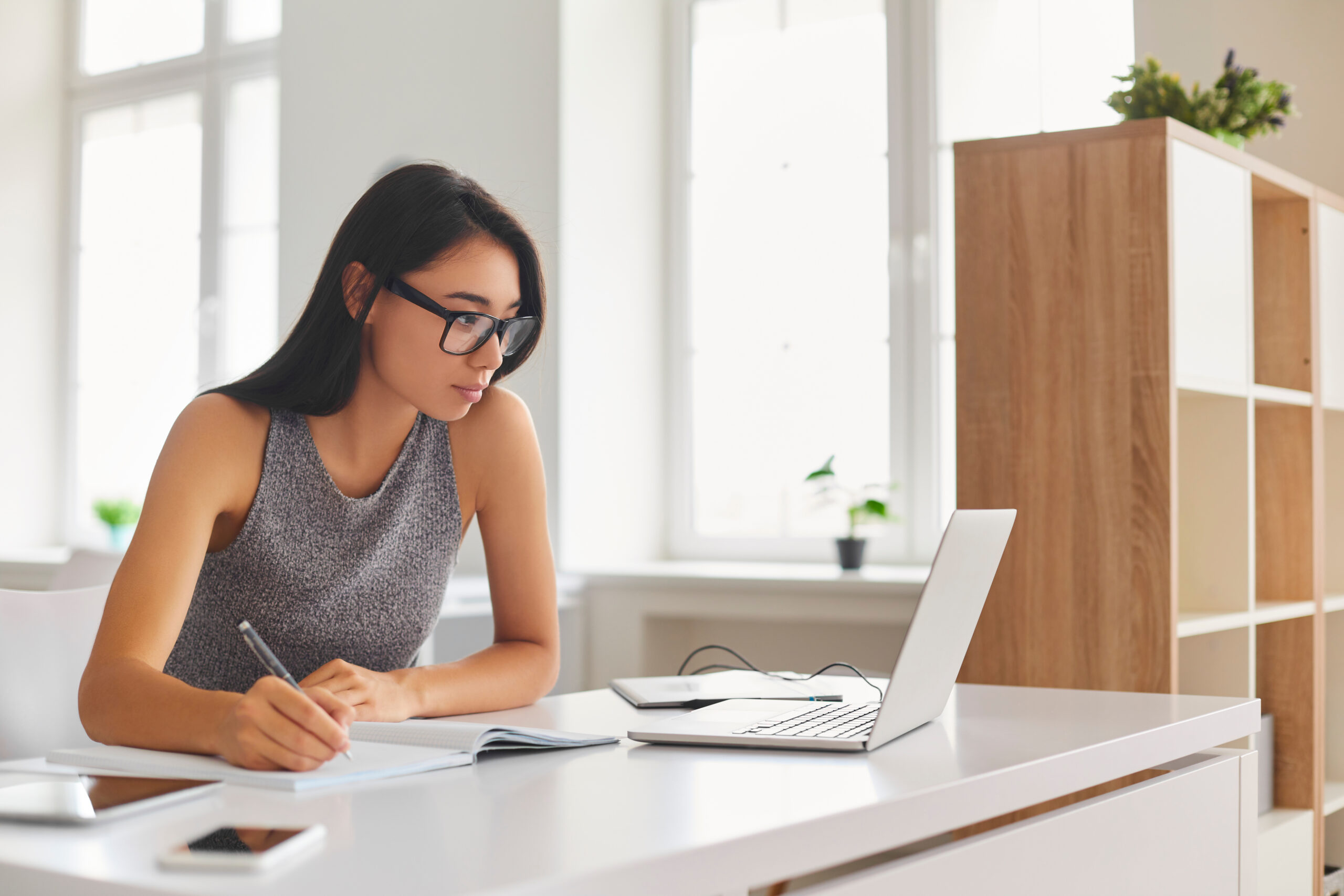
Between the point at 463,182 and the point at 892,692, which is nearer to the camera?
the point at 892,692

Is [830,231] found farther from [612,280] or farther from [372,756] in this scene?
[372,756]

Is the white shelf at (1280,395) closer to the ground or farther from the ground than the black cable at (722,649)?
farther from the ground

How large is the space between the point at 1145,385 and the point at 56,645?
1737 mm

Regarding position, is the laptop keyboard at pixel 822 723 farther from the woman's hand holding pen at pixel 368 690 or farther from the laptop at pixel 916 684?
the woman's hand holding pen at pixel 368 690

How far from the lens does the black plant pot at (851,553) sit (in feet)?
9.87

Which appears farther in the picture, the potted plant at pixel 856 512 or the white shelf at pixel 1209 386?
the potted plant at pixel 856 512

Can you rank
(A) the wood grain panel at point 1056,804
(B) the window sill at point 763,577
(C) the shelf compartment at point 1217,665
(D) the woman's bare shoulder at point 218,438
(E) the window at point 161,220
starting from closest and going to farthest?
(D) the woman's bare shoulder at point 218,438
(A) the wood grain panel at point 1056,804
(C) the shelf compartment at point 1217,665
(B) the window sill at point 763,577
(E) the window at point 161,220

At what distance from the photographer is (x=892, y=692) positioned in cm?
100

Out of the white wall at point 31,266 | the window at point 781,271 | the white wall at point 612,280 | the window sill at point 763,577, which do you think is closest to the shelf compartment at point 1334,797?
the window sill at point 763,577

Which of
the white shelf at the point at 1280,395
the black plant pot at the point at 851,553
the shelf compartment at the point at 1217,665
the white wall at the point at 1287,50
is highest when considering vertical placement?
the white wall at the point at 1287,50

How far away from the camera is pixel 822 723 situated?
3.74 feet

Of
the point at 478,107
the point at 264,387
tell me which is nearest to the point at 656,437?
the point at 478,107

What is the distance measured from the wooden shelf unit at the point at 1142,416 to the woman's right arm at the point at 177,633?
1.36 m

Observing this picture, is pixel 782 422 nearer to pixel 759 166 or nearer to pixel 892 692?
pixel 759 166
